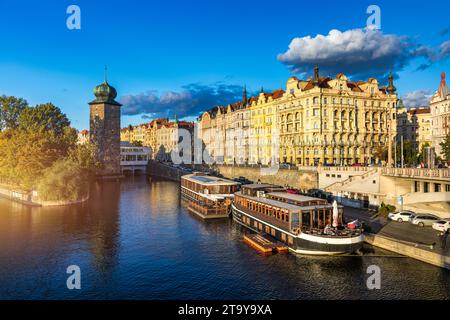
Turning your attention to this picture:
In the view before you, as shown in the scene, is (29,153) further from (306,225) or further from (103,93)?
(306,225)

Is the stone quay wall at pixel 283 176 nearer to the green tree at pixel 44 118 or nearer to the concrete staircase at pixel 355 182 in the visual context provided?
the concrete staircase at pixel 355 182

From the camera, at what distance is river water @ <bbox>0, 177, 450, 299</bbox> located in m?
27.1

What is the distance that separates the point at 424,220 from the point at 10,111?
378 ft

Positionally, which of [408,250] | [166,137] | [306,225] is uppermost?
[166,137]

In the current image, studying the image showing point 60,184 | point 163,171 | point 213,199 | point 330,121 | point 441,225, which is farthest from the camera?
point 163,171

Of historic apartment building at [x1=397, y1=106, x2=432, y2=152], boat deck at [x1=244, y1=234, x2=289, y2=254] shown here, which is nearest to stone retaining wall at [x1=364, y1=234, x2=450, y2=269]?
boat deck at [x1=244, y1=234, x2=289, y2=254]

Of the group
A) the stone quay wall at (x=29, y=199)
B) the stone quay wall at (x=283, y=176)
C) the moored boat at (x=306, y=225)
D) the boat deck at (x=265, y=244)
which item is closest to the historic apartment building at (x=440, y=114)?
the stone quay wall at (x=283, y=176)

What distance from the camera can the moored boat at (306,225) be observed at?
33.7m

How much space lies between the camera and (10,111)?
340 feet

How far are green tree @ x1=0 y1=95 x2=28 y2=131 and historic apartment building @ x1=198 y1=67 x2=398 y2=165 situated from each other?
8111 cm

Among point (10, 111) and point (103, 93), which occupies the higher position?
point (103, 93)

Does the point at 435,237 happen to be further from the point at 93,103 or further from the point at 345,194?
the point at 93,103

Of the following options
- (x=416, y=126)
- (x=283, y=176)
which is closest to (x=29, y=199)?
(x=283, y=176)
